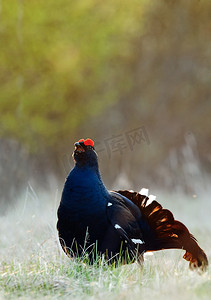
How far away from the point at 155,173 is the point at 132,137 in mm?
1014

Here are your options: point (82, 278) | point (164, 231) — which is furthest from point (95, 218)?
point (164, 231)

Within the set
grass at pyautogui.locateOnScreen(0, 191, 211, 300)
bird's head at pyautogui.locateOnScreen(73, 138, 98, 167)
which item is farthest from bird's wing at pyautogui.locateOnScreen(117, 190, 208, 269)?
bird's head at pyautogui.locateOnScreen(73, 138, 98, 167)

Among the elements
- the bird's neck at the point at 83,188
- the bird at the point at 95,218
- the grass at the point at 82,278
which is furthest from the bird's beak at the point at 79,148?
the grass at the point at 82,278

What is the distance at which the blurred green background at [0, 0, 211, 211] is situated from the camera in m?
10.3

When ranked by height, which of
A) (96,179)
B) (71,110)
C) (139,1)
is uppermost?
(139,1)

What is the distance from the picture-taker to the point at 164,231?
13.4ft

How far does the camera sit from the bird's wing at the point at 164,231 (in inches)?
159

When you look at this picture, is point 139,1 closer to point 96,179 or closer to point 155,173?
point 155,173

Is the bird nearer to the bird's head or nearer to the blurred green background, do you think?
the bird's head

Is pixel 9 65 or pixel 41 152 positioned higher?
pixel 9 65

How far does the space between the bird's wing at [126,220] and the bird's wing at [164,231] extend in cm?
9

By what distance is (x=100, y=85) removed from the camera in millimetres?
11688

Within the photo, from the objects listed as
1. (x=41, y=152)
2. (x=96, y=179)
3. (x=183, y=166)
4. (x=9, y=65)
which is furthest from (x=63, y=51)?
(x=96, y=179)

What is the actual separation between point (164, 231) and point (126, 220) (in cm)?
44
